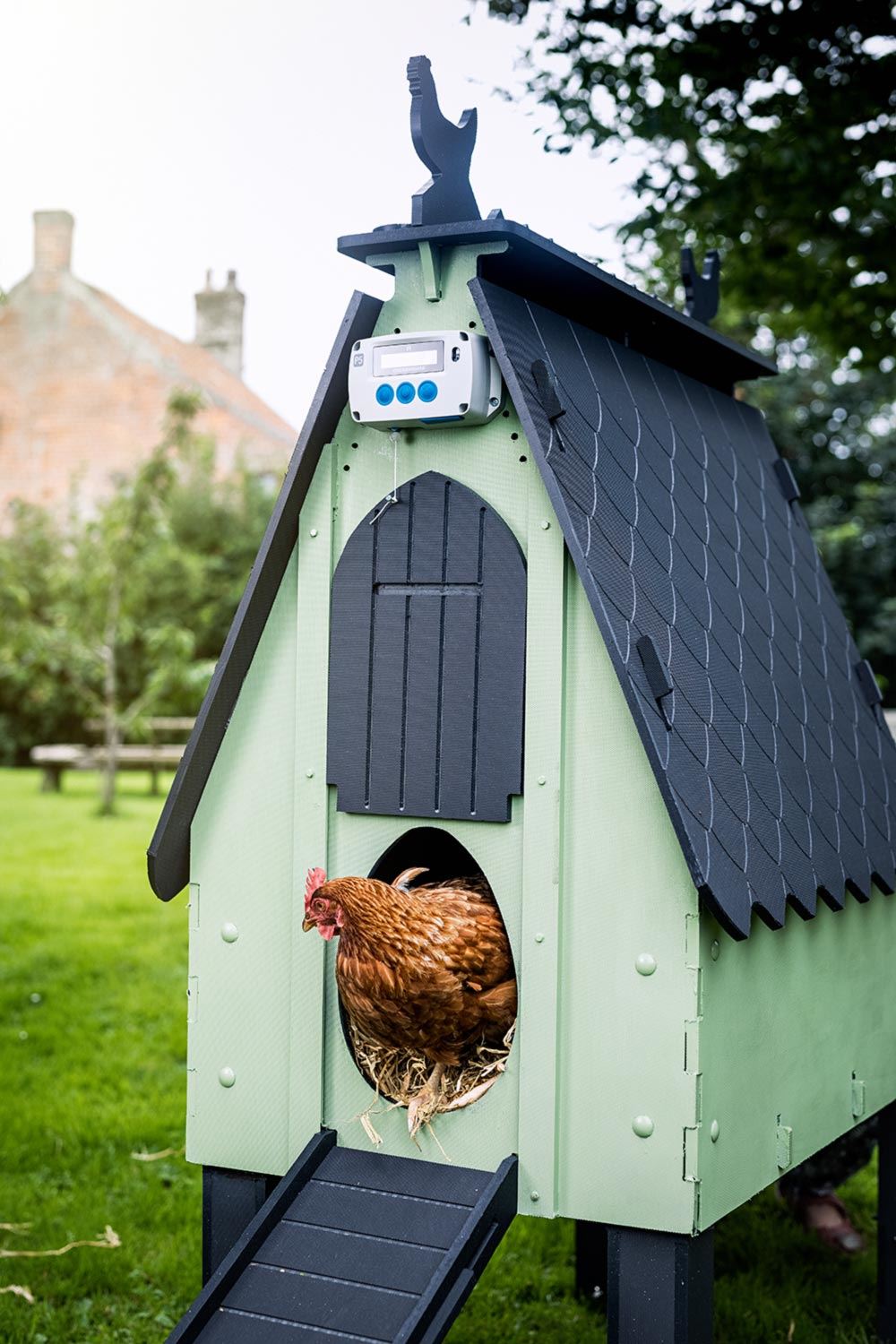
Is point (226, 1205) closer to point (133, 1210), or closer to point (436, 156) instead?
point (133, 1210)

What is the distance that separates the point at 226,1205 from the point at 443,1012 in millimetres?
691

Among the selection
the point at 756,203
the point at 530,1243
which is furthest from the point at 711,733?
the point at 756,203

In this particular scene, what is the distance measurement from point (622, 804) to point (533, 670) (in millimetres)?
291

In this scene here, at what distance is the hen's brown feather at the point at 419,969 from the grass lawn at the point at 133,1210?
1704mm

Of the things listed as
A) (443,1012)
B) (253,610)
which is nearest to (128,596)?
(253,610)

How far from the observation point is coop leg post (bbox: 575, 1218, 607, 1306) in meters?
4.29

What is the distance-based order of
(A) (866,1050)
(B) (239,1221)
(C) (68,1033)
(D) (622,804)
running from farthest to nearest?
(C) (68,1033), (A) (866,1050), (B) (239,1221), (D) (622,804)

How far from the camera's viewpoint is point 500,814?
269cm

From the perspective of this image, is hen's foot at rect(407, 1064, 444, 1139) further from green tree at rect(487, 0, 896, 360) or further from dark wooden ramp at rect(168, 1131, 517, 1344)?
green tree at rect(487, 0, 896, 360)

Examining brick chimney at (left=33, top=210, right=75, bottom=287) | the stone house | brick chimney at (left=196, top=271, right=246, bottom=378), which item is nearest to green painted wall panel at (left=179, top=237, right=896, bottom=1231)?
the stone house

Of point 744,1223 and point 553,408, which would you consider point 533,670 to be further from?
point 744,1223

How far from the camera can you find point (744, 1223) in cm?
489

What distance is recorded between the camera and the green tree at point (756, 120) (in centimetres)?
683

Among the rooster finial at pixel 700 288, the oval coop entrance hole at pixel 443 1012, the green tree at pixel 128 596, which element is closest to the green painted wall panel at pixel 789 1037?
the oval coop entrance hole at pixel 443 1012
